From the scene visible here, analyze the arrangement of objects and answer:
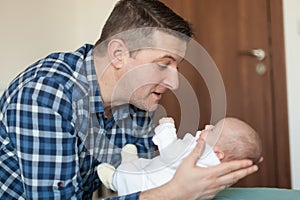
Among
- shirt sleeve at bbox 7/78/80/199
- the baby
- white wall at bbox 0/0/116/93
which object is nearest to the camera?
shirt sleeve at bbox 7/78/80/199

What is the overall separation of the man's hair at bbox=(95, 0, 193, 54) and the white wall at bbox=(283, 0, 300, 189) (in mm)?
1356

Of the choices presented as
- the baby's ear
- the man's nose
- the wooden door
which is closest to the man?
the man's nose

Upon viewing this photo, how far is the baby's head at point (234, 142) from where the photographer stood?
48.4 inches

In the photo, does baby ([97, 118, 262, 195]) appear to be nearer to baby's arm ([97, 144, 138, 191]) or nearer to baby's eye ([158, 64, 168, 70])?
baby's arm ([97, 144, 138, 191])

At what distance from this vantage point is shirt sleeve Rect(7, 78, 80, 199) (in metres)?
1.08

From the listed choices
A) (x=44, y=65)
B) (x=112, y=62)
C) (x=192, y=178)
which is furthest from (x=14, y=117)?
(x=192, y=178)

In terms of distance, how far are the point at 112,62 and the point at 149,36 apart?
0.12m

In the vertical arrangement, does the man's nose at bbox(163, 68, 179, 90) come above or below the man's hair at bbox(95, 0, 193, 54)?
below

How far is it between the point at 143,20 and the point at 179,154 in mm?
373

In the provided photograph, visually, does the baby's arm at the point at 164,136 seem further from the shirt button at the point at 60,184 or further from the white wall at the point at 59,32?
the white wall at the point at 59,32

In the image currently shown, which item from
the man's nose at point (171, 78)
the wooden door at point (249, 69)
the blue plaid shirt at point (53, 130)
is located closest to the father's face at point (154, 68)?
the man's nose at point (171, 78)

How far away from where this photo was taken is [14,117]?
1.09 meters

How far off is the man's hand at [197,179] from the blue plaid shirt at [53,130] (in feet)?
0.29

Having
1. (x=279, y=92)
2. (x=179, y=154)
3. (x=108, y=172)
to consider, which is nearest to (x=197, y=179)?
(x=179, y=154)
